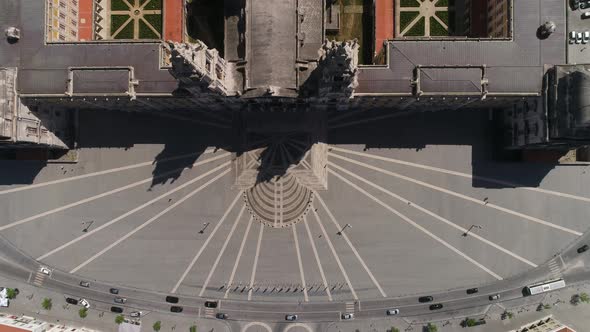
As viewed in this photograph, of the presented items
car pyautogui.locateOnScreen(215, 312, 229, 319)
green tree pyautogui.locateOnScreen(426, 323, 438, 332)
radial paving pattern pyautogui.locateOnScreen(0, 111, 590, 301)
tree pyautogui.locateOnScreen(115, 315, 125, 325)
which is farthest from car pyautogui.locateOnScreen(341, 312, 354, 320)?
tree pyautogui.locateOnScreen(115, 315, 125, 325)

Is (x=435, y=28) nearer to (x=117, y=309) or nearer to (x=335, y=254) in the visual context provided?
(x=335, y=254)

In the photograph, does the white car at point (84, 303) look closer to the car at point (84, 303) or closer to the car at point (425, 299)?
the car at point (84, 303)

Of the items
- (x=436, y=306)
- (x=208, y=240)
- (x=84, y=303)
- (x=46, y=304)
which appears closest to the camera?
(x=436, y=306)

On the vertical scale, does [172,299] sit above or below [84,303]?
above

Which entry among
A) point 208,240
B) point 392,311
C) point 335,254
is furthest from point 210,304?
point 392,311

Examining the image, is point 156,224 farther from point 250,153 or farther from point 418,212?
point 418,212

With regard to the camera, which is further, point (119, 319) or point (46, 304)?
point (46, 304)

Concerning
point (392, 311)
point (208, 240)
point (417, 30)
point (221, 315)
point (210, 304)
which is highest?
point (417, 30)
